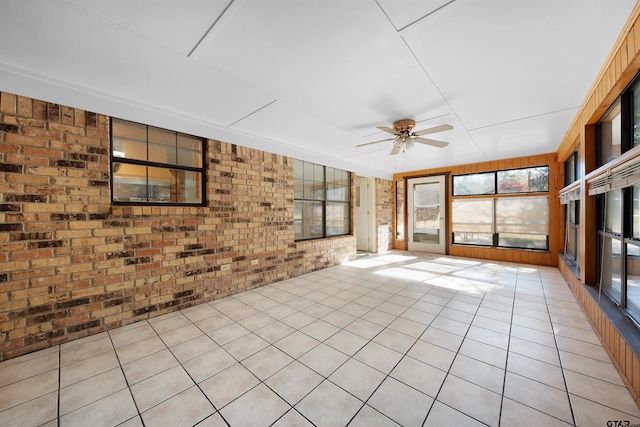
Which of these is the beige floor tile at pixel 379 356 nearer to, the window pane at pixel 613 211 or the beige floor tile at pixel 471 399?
the beige floor tile at pixel 471 399

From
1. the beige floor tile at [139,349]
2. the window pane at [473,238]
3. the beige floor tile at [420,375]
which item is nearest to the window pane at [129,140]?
the beige floor tile at [139,349]

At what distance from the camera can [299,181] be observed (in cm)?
502

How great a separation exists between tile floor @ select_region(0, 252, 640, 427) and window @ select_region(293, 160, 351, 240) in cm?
215

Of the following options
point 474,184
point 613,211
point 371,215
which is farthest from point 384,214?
point 613,211

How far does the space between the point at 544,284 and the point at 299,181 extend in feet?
15.3

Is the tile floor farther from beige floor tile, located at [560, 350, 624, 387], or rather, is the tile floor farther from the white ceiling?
the white ceiling

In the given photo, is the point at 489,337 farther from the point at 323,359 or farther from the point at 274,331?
the point at 274,331

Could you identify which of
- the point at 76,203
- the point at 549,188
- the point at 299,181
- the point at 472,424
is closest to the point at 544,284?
the point at 549,188

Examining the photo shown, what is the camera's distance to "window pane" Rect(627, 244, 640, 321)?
2023 mm

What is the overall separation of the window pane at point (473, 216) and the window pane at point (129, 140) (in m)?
6.97

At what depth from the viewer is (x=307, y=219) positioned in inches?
205

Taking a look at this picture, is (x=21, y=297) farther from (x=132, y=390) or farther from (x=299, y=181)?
(x=299, y=181)

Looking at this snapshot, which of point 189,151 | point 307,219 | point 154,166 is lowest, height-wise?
Result: point 307,219

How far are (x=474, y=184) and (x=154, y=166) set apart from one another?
7.03 m
